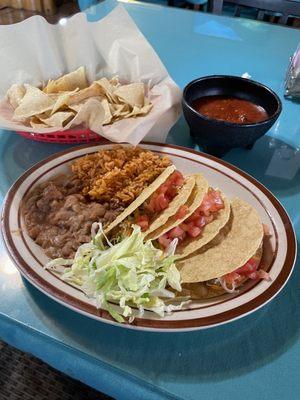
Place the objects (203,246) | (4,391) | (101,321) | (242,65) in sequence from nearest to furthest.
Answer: (101,321) < (203,246) < (4,391) < (242,65)

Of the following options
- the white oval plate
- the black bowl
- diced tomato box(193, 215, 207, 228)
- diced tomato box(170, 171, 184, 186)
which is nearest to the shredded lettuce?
the white oval plate

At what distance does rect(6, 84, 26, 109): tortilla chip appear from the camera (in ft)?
4.76

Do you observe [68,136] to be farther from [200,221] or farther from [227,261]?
[227,261]

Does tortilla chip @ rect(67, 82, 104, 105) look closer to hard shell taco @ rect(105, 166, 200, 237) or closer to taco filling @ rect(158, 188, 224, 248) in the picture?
hard shell taco @ rect(105, 166, 200, 237)

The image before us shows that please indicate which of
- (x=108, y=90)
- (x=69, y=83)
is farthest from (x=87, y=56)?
(x=108, y=90)

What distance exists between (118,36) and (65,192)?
2.80ft

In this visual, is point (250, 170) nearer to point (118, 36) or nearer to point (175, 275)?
point (175, 275)

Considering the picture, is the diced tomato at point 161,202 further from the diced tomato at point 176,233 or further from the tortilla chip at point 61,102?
the tortilla chip at point 61,102

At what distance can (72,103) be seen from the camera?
143 centimetres

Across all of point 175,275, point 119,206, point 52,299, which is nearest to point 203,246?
point 175,275

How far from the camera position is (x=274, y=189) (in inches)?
52.2

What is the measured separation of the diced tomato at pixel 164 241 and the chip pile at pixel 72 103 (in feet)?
1.69

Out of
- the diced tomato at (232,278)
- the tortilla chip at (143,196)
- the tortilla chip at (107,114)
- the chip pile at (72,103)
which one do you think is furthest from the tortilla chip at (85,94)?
the diced tomato at (232,278)

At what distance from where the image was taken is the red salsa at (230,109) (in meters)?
1.39
